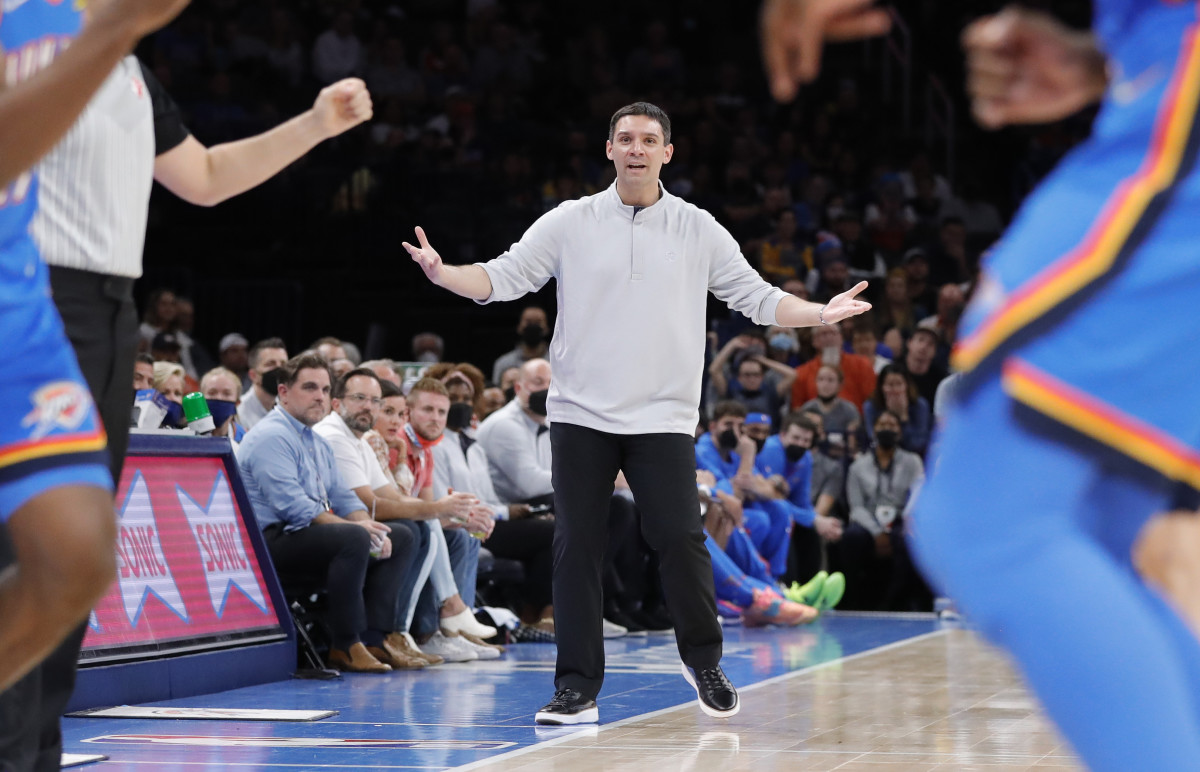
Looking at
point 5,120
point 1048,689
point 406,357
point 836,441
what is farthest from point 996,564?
point 406,357

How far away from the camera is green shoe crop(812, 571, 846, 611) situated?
10953 mm

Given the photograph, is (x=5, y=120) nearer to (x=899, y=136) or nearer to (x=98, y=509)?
(x=98, y=509)

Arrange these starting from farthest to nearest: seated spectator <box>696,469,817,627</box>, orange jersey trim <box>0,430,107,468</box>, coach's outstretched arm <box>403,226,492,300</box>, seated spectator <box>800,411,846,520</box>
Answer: seated spectator <box>800,411,846,520</box> → seated spectator <box>696,469,817,627</box> → coach's outstretched arm <box>403,226,492,300</box> → orange jersey trim <box>0,430,107,468</box>

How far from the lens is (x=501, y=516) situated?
29.7ft

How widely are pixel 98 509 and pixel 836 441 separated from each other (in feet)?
32.5

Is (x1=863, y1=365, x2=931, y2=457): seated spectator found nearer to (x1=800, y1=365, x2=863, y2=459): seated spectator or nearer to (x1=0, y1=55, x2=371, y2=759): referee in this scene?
(x1=800, y1=365, x2=863, y2=459): seated spectator

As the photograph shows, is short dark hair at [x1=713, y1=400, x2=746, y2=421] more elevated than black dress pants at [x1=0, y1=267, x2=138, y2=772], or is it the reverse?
black dress pants at [x1=0, y1=267, x2=138, y2=772]

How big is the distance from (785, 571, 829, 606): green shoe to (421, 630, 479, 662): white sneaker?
3.49 metres

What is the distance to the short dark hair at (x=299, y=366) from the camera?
7.46 meters

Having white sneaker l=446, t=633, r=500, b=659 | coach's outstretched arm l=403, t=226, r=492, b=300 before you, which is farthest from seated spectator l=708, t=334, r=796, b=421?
coach's outstretched arm l=403, t=226, r=492, b=300

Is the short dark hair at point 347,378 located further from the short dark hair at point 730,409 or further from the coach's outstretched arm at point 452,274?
the short dark hair at point 730,409

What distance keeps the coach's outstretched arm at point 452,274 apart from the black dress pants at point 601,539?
1.98 feet

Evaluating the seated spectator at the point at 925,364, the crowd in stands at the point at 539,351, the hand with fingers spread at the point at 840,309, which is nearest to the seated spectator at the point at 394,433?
the crowd in stands at the point at 539,351

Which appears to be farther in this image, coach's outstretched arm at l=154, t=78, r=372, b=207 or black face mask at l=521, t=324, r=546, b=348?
black face mask at l=521, t=324, r=546, b=348
